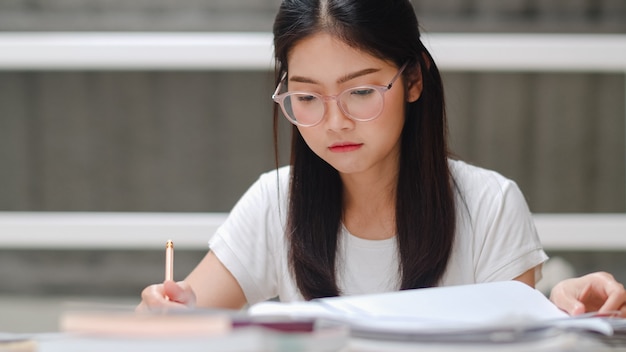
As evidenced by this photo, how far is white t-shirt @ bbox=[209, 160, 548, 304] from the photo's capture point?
4.53 feet

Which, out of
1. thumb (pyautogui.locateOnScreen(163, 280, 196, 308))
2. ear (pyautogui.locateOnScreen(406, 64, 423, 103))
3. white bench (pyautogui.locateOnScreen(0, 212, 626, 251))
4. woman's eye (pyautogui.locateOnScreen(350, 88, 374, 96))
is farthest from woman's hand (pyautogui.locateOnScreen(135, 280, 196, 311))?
white bench (pyautogui.locateOnScreen(0, 212, 626, 251))

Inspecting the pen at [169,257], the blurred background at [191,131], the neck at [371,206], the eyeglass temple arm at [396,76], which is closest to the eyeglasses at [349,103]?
the eyeglass temple arm at [396,76]

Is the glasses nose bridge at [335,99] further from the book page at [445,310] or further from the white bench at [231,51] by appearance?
the white bench at [231,51]

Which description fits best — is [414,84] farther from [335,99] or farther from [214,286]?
[214,286]

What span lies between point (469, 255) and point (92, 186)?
6.22ft

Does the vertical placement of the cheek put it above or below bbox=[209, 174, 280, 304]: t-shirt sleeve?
above

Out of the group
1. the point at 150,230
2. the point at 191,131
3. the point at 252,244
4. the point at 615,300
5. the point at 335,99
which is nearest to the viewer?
the point at 615,300

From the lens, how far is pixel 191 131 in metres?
2.93

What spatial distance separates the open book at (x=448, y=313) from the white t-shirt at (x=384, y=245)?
15.2 inches

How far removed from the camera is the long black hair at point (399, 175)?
1.30 metres

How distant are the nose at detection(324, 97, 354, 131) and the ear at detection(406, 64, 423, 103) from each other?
156 mm

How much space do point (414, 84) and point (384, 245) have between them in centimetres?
29

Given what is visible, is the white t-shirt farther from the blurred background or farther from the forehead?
the blurred background

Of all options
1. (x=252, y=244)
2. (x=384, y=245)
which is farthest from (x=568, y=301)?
(x=252, y=244)
